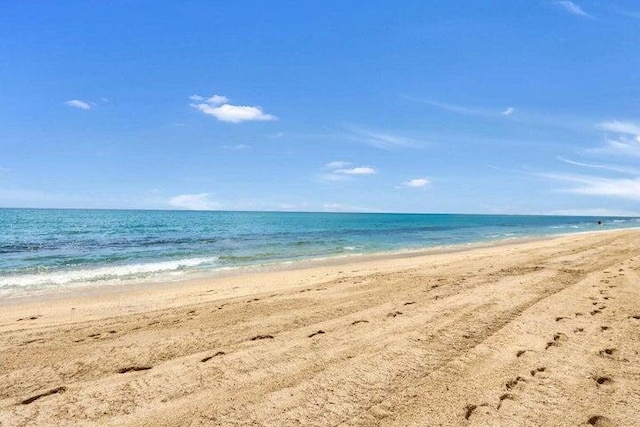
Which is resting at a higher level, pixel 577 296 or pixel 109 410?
pixel 577 296

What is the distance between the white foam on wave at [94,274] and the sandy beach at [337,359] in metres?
5.04

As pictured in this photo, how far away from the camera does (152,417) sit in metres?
4.02

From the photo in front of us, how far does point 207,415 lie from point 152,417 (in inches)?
22.4

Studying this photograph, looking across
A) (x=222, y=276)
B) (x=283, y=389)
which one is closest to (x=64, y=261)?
(x=222, y=276)

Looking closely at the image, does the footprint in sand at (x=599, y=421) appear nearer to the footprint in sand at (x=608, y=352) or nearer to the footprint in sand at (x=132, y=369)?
the footprint in sand at (x=608, y=352)

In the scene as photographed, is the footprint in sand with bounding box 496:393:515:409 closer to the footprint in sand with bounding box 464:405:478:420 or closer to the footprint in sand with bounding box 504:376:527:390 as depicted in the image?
the footprint in sand with bounding box 504:376:527:390

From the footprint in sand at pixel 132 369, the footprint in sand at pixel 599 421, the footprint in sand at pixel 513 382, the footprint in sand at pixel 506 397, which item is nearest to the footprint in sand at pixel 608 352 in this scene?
the footprint in sand at pixel 513 382

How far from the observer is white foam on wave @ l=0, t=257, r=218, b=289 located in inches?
558

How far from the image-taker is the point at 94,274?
52.6 ft

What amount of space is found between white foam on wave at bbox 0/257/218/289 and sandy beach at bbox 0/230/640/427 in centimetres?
504

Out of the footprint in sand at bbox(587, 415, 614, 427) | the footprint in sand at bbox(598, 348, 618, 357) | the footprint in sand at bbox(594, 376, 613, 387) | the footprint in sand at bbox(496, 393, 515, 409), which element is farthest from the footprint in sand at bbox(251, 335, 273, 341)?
the footprint in sand at bbox(598, 348, 618, 357)

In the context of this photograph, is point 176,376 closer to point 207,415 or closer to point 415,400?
point 207,415

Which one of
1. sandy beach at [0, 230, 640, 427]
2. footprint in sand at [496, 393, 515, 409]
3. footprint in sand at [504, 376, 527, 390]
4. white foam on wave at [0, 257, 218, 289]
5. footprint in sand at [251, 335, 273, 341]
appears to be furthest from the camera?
white foam on wave at [0, 257, 218, 289]

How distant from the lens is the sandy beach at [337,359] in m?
4.07
